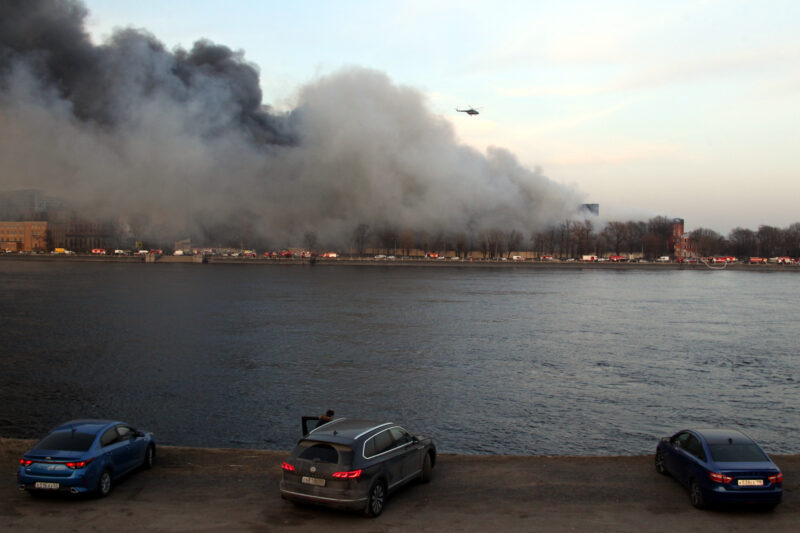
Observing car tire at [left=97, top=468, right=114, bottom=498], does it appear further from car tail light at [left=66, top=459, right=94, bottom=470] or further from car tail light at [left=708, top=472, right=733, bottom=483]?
car tail light at [left=708, top=472, right=733, bottom=483]

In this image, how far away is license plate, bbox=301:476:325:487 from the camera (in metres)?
8.28

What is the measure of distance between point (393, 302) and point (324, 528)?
161ft

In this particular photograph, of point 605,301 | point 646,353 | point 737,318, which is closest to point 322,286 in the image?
point 605,301

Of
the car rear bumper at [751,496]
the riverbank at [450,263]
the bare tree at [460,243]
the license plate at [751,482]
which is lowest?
the car rear bumper at [751,496]

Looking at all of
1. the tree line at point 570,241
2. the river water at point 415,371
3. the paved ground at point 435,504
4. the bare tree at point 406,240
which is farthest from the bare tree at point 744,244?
the paved ground at point 435,504

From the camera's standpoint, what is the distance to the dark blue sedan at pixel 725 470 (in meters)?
8.50

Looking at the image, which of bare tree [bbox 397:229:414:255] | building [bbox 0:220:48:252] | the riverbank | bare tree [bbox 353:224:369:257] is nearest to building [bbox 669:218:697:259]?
the riverbank

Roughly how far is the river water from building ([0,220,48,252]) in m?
141

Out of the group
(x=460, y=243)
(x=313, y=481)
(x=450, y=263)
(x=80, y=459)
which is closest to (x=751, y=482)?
(x=313, y=481)

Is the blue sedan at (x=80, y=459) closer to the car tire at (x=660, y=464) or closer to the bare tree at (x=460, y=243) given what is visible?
the car tire at (x=660, y=464)

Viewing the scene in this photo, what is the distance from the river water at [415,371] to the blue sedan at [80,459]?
6422mm

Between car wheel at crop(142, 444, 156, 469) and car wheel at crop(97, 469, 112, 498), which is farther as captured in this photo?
car wheel at crop(142, 444, 156, 469)

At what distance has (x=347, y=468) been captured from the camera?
8.27m

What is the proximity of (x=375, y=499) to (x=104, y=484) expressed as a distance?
3.92 meters
